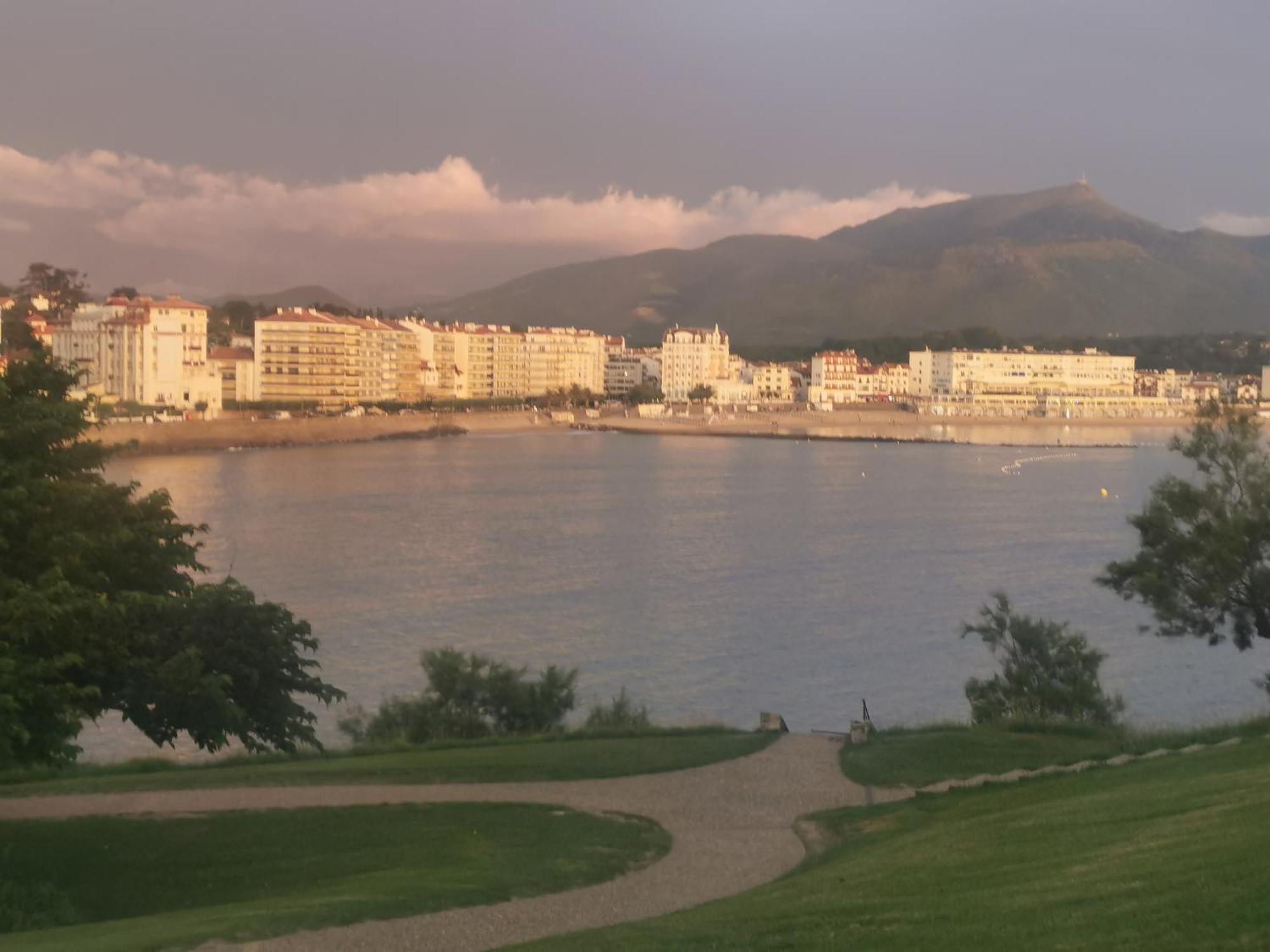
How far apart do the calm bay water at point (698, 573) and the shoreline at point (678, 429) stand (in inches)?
247

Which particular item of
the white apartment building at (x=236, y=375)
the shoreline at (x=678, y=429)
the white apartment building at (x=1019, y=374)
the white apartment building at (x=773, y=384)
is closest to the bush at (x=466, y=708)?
the shoreline at (x=678, y=429)

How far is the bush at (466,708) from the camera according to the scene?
1039cm

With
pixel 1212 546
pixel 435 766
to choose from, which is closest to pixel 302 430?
pixel 1212 546

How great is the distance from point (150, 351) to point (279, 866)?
58666 mm

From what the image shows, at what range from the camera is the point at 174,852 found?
619 cm

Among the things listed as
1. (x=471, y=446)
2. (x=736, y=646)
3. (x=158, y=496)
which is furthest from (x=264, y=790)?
(x=471, y=446)

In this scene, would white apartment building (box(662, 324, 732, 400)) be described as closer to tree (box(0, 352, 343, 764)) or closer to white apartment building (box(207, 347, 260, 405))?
white apartment building (box(207, 347, 260, 405))

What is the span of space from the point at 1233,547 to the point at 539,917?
7.88 meters

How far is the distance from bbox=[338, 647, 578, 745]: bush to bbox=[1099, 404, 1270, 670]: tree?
486 cm

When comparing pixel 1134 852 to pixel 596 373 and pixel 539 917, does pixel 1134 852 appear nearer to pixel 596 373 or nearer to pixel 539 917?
pixel 539 917

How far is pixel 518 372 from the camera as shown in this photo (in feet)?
316

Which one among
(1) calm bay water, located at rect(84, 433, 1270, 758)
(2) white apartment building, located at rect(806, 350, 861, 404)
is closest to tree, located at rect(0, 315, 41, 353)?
(1) calm bay water, located at rect(84, 433, 1270, 758)

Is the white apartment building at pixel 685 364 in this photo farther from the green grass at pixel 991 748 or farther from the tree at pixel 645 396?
the green grass at pixel 991 748

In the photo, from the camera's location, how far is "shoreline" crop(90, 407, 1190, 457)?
181 feet
